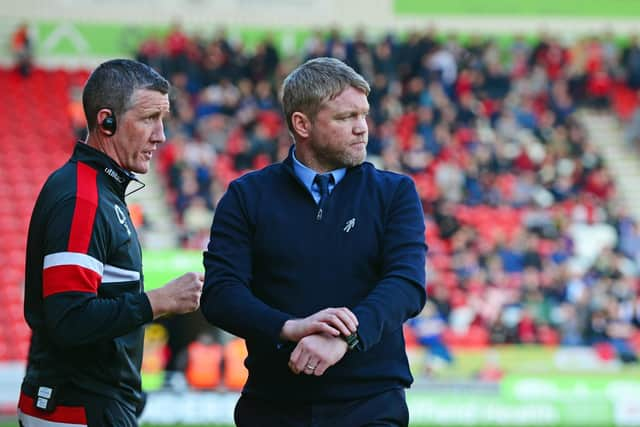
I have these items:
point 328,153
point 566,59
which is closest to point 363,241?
point 328,153

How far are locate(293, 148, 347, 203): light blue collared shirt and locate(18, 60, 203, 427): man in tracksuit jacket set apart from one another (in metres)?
0.50

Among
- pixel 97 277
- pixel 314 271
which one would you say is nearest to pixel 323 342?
pixel 314 271

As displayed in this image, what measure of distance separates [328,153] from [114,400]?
116 centimetres

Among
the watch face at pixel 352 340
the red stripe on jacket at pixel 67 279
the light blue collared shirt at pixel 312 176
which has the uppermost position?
the light blue collared shirt at pixel 312 176

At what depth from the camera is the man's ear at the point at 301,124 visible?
4.12 m

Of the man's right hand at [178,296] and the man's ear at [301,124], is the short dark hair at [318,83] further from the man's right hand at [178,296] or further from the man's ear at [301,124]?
the man's right hand at [178,296]

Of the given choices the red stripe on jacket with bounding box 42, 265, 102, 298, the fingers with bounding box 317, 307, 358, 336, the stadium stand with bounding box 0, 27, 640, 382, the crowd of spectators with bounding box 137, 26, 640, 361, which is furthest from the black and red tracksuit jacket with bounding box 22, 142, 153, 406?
the crowd of spectators with bounding box 137, 26, 640, 361

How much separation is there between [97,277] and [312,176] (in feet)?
2.71

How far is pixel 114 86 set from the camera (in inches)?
164

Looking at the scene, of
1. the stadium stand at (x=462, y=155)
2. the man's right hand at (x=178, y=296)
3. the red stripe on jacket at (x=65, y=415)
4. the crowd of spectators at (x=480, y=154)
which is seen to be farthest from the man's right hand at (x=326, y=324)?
the crowd of spectators at (x=480, y=154)

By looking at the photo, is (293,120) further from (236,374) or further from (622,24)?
(622,24)

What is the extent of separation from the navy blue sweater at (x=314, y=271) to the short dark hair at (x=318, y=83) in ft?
0.90

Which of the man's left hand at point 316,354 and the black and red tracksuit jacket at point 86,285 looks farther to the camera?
the black and red tracksuit jacket at point 86,285

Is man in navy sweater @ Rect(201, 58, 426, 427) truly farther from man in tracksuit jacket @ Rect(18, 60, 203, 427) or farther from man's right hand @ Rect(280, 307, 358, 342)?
man in tracksuit jacket @ Rect(18, 60, 203, 427)
